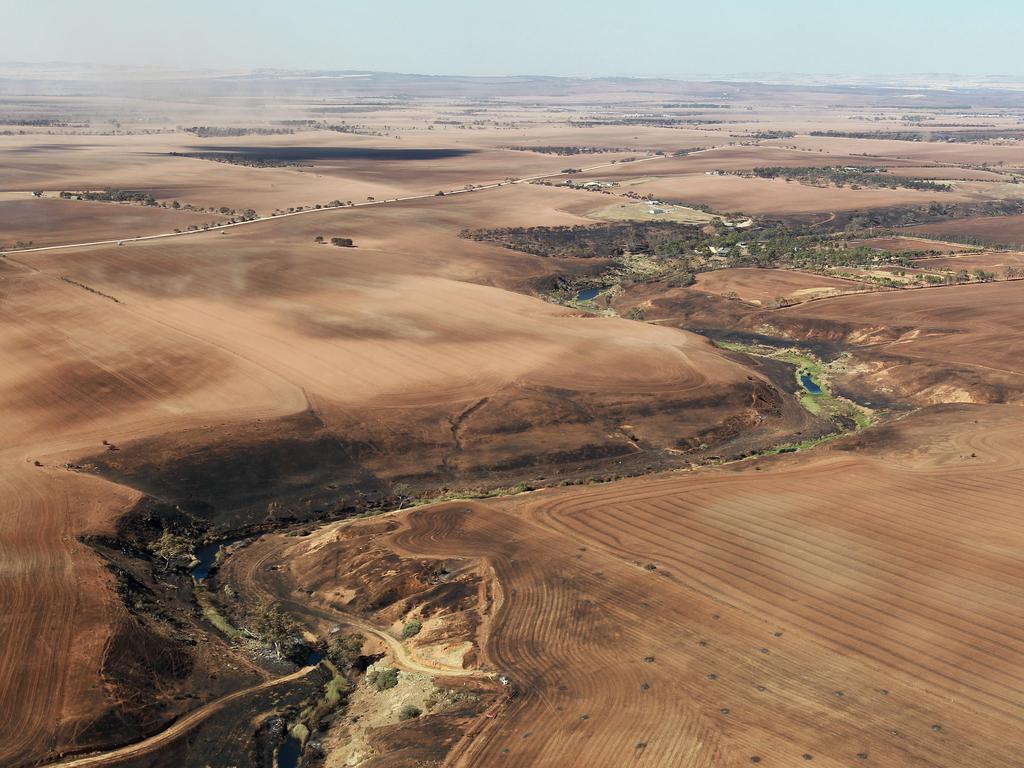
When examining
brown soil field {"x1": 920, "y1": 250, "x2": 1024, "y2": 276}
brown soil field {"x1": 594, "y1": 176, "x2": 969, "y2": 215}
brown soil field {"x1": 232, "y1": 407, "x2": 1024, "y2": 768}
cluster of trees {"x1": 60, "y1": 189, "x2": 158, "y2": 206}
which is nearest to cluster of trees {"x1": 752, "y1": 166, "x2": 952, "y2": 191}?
brown soil field {"x1": 594, "y1": 176, "x2": 969, "y2": 215}

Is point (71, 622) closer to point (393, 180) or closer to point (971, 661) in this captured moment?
point (971, 661)

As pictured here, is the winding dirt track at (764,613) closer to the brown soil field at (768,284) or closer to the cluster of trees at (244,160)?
the brown soil field at (768,284)

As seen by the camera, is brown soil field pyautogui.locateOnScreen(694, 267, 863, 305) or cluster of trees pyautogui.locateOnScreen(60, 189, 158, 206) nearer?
brown soil field pyautogui.locateOnScreen(694, 267, 863, 305)

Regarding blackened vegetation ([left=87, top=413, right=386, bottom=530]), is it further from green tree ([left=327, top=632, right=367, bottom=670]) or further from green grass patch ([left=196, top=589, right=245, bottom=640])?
green tree ([left=327, top=632, right=367, bottom=670])

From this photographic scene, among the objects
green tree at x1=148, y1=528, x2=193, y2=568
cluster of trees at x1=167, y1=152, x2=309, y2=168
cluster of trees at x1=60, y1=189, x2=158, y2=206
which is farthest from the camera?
cluster of trees at x1=167, y1=152, x2=309, y2=168

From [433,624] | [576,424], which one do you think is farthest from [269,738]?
[576,424]

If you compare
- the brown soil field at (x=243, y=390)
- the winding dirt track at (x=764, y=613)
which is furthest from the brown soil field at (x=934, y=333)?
the winding dirt track at (x=764, y=613)
